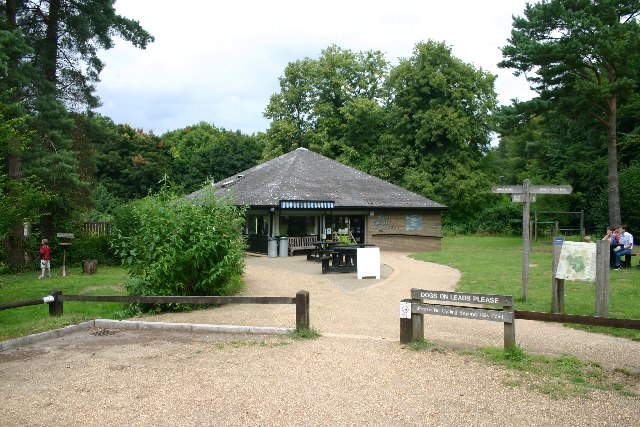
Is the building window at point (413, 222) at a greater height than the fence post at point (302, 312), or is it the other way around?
the building window at point (413, 222)

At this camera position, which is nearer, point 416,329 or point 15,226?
point 416,329

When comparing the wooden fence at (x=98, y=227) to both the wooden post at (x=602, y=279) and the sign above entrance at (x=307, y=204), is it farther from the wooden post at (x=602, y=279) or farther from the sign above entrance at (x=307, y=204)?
the wooden post at (x=602, y=279)

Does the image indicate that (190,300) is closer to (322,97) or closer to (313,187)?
(313,187)

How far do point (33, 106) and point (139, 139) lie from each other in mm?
35637

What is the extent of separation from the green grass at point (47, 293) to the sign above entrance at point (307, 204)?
7.77 metres

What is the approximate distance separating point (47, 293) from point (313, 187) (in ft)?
55.8

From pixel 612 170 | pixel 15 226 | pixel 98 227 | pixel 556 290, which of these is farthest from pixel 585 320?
pixel 612 170

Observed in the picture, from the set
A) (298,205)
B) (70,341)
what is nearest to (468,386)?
(70,341)

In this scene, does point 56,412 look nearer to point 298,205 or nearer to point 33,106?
point 33,106

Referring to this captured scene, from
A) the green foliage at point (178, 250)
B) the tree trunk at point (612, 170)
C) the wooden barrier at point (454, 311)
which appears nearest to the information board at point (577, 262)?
the wooden barrier at point (454, 311)

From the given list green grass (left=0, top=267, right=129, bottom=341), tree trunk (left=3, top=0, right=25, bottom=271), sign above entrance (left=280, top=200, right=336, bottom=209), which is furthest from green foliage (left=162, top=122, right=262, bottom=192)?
green grass (left=0, top=267, right=129, bottom=341)

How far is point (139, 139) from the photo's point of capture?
180 feet

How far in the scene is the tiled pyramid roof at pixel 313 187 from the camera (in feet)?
90.8

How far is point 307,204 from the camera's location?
25766mm
